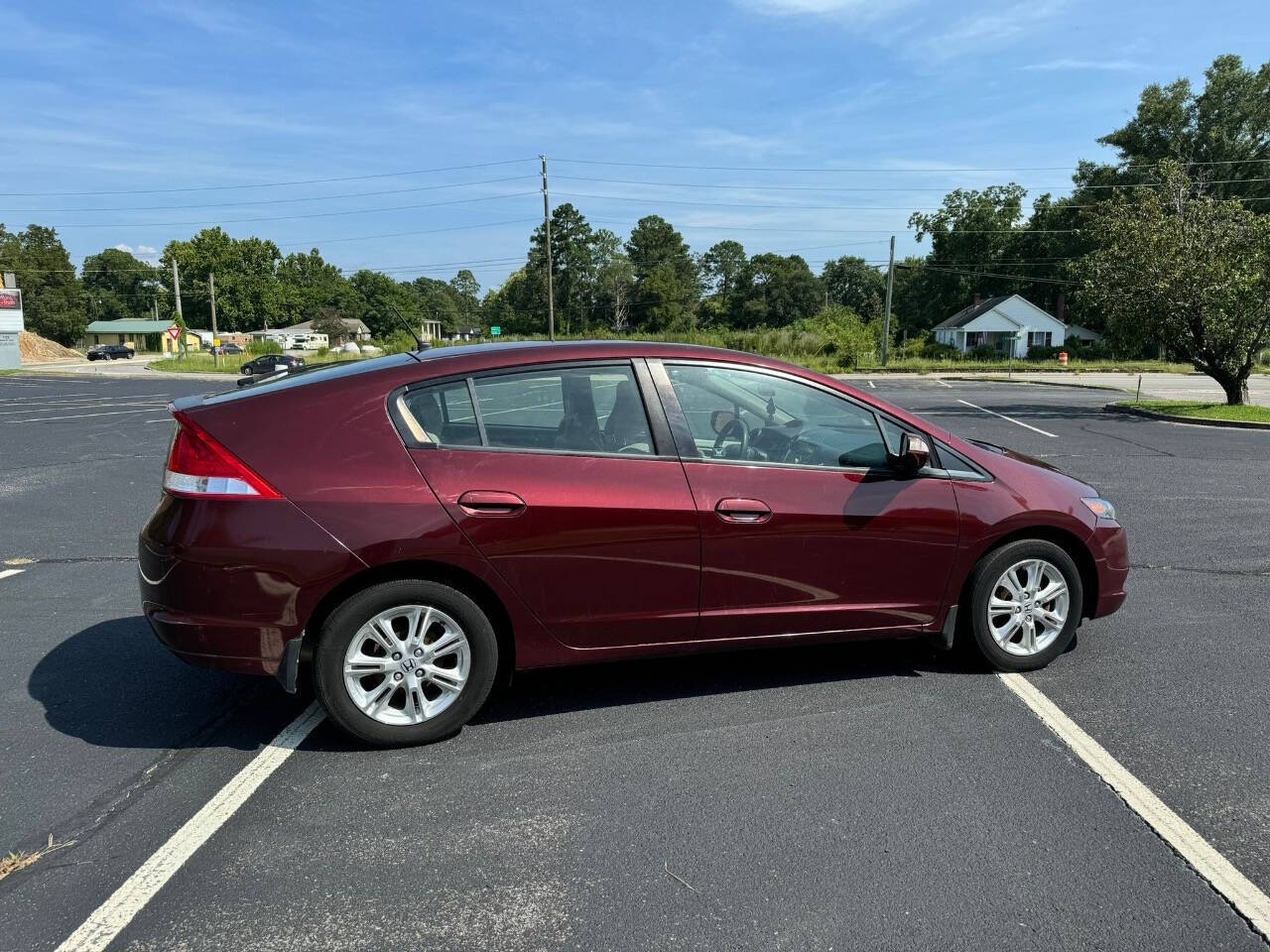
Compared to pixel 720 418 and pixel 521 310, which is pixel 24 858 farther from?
pixel 521 310

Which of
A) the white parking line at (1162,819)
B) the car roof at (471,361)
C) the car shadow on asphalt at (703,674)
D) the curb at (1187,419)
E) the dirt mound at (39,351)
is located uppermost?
the dirt mound at (39,351)

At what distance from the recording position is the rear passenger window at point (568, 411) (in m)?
3.86

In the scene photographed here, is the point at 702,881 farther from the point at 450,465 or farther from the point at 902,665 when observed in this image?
the point at 902,665

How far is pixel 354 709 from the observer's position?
3611mm

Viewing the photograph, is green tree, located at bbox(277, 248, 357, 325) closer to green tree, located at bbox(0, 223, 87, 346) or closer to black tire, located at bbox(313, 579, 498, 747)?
green tree, located at bbox(0, 223, 87, 346)

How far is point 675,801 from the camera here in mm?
3260

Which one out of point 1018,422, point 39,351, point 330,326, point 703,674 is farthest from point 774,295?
point 703,674

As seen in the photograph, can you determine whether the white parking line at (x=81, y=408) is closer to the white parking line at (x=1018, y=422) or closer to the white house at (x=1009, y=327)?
the white parking line at (x=1018, y=422)

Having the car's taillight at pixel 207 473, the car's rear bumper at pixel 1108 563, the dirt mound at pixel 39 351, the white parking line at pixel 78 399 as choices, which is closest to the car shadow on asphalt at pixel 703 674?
the car's rear bumper at pixel 1108 563

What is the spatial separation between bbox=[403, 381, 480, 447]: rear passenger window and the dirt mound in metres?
81.5

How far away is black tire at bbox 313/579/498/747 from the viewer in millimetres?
3545

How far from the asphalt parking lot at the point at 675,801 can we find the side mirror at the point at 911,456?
1.08m

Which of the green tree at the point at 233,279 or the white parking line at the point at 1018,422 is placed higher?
the green tree at the point at 233,279

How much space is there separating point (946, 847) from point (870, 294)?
135m
